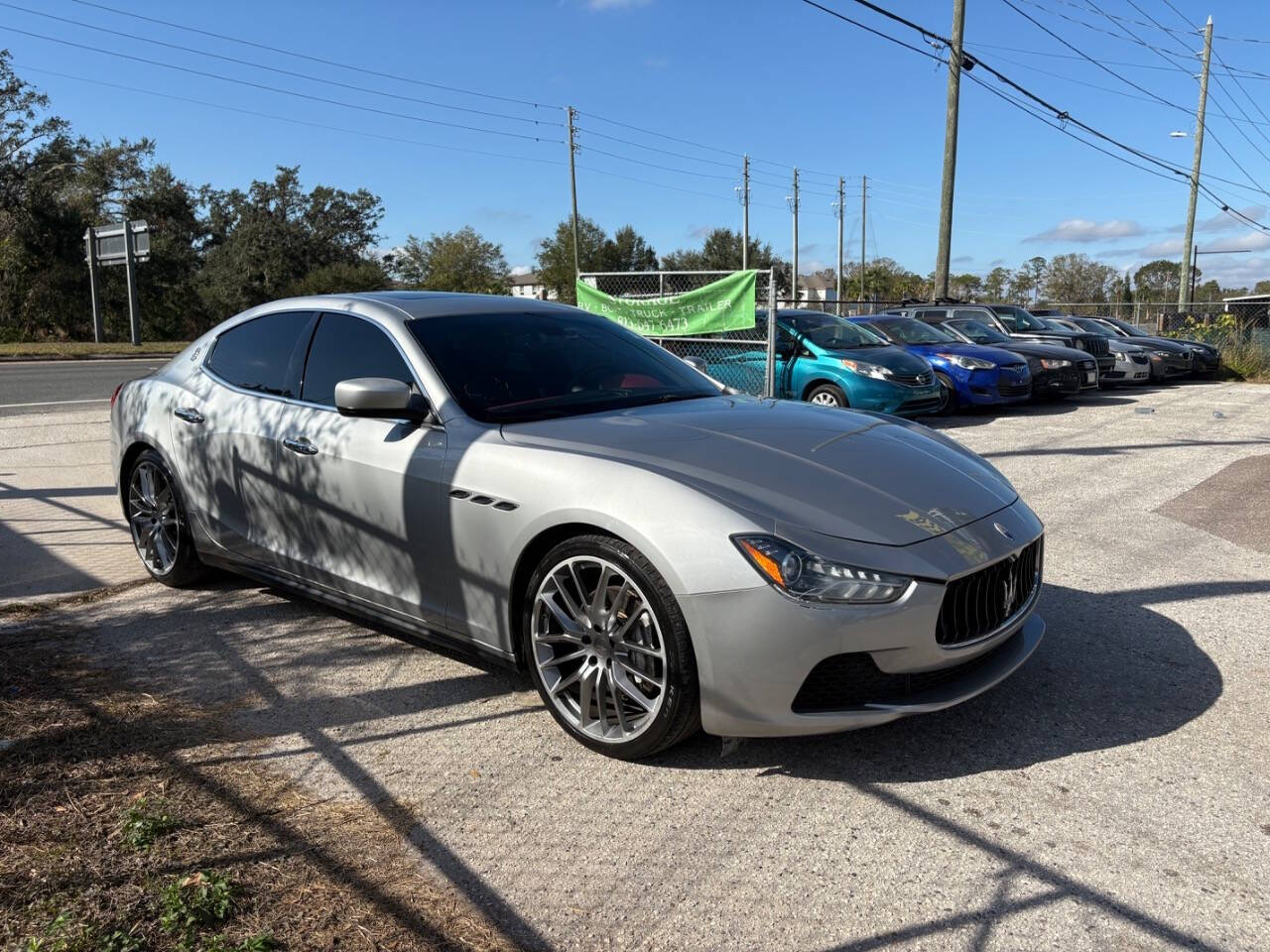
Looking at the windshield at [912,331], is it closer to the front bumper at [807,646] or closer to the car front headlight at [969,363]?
the car front headlight at [969,363]

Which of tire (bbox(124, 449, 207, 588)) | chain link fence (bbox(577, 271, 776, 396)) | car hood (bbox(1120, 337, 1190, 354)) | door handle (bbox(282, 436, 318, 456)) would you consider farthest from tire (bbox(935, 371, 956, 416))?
door handle (bbox(282, 436, 318, 456))

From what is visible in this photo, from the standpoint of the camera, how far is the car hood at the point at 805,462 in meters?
3.15

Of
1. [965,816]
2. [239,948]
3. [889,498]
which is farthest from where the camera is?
[889,498]

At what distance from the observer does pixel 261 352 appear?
15.9ft

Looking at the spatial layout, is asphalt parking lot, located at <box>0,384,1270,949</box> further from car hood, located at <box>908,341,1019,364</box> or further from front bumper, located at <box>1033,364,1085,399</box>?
front bumper, located at <box>1033,364,1085,399</box>

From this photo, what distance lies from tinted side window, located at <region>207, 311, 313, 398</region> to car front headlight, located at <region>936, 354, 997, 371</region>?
11.1 metres

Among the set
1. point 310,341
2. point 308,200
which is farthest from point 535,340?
point 308,200

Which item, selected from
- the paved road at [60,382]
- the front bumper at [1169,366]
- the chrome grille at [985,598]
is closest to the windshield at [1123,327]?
the front bumper at [1169,366]

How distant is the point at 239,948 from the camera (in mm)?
2270

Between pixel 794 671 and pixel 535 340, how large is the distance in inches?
83.1

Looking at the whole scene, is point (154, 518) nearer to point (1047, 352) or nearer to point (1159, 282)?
point (1047, 352)

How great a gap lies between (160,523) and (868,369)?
865 cm

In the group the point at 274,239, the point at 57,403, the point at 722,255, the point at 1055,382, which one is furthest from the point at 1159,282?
the point at 57,403

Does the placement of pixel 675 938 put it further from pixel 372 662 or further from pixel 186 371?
pixel 186 371
